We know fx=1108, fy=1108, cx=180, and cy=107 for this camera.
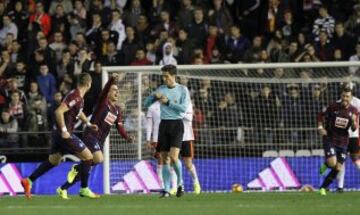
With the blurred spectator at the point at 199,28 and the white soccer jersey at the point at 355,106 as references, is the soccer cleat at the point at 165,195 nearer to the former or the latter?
the white soccer jersey at the point at 355,106

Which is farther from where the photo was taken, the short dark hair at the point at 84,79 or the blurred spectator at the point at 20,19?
the blurred spectator at the point at 20,19

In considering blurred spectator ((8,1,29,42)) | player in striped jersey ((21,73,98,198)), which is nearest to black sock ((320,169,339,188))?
player in striped jersey ((21,73,98,198))

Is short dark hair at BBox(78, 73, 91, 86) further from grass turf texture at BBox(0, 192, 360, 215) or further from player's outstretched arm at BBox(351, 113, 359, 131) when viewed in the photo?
player's outstretched arm at BBox(351, 113, 359, 131)

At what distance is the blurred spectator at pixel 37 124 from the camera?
76.7 ft

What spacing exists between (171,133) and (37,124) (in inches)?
268

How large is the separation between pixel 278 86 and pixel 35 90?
5317 millimetres

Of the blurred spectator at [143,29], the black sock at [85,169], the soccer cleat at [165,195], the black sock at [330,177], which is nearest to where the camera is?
the black sock at [85,169]

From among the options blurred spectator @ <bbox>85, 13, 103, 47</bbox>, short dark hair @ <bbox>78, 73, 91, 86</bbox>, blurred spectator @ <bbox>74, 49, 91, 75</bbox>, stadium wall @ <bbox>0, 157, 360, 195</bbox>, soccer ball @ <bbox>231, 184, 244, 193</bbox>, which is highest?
blurred spectator @ <bbox>85, 13, 103, 47</bbox>

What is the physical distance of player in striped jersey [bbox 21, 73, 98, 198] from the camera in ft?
54.7

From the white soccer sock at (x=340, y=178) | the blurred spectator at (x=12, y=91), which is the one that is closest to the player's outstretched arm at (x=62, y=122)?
the white soccer sock at (x=340, y=178)

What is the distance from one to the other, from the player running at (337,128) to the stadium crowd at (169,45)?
9.67 ft

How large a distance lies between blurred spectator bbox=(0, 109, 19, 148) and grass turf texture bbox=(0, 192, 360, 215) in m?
6.12

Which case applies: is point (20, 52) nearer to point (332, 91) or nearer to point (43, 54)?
point (43, 54)

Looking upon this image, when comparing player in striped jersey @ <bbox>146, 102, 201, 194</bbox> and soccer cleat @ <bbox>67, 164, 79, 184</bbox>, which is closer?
soccer cleat @ <bbox>67, 164, 79, 184</bbox>
